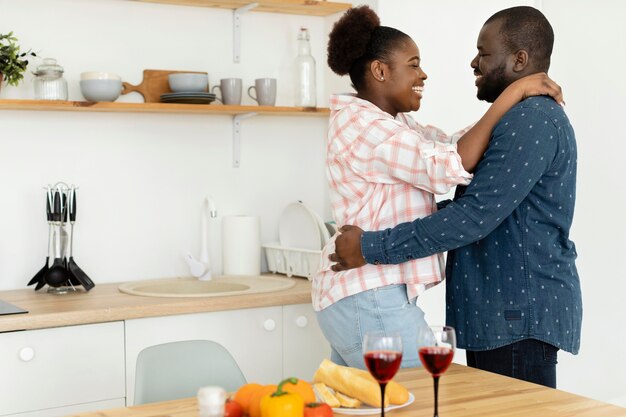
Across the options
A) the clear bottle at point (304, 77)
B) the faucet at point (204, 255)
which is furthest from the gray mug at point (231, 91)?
the faucet at point (204, 255)

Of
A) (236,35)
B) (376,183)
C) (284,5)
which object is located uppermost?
(284,5)

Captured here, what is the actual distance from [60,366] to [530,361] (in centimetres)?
136

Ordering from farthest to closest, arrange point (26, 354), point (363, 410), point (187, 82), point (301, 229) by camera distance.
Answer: point (301, 229) < point (187, 82) < point (26, 354) < point (363, 410)

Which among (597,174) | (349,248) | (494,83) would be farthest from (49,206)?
(597,174)

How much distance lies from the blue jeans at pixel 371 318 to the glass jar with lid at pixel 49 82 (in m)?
1.35

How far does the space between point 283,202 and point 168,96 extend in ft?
2.23

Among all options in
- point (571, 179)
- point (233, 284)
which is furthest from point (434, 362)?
point (233, 284)

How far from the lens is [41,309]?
2650 mm

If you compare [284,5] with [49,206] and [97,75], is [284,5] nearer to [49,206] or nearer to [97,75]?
[97,75]

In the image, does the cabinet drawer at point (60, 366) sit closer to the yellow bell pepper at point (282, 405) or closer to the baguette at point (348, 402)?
the baguette at point (348, 402)

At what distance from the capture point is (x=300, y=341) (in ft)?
9.79

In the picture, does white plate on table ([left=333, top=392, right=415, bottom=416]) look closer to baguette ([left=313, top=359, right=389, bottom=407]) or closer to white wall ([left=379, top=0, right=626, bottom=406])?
baguette ([left=313, top=359, right=389, bottom=407])

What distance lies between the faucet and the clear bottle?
53cm

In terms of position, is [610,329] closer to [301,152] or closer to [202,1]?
[301,152]
